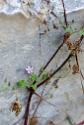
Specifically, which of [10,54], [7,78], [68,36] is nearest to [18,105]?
[7,78]

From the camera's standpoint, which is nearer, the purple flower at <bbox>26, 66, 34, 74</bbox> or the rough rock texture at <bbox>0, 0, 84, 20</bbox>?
the rough rock texture at <bbox>0, 0, 84, 20</bbox>

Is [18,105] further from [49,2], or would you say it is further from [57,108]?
[49,2]

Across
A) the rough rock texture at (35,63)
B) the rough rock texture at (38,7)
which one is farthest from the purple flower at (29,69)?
the rough rock texture at (38,7)

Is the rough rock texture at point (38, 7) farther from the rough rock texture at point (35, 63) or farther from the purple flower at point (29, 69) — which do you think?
the purple flower at point (29, 69)

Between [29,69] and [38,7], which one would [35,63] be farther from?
[38,7]

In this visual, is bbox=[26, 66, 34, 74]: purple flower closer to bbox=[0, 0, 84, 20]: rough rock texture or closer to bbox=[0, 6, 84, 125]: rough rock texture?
bbox=[0, 6, 84, 125]: rough rock texture

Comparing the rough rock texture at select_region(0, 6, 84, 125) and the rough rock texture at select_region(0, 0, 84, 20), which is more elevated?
the rough rock texture at select_region(0, 0, 84, 20)

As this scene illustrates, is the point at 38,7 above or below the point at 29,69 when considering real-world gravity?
above

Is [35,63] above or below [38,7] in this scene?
below

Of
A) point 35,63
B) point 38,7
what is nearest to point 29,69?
point 35,63

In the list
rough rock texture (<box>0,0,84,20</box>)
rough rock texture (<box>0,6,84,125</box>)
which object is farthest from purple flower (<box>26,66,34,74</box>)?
rough rock texture (<box>0,0,84,20</box>)
